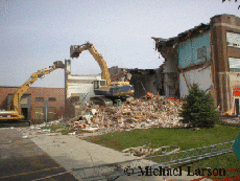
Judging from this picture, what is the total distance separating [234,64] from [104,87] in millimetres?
12418

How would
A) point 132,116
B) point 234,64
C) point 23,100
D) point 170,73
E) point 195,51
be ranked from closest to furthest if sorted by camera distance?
point 132,116, point 234,64, point 195,51, point 170,73, point 23,100

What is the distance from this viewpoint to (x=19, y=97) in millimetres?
22344

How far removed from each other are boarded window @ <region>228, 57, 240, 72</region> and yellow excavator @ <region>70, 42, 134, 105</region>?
939 centimetres

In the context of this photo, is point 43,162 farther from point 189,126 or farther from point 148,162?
point 189,126

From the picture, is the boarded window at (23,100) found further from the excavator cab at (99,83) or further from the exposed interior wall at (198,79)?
the exposed interior wall at (198,79)

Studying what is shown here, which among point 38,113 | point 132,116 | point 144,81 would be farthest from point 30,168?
point 38,113

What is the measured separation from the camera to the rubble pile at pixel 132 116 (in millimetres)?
13914

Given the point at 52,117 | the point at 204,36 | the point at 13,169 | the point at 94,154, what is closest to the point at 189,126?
the point at 94,154

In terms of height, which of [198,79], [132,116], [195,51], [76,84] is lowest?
[132,116]

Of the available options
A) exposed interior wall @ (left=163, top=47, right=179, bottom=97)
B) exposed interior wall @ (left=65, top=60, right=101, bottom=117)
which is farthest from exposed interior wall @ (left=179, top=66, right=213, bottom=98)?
exposed interior wall @ (left=65, top=60, right=101, bottom=117)

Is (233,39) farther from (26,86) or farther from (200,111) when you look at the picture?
(26,86)

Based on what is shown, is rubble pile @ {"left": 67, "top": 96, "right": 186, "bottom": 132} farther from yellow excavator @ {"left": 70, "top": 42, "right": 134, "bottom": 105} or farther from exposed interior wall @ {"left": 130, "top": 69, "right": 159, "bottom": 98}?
exposed interior wall @ {"left": 130, "top": 69, "right": 159, "bottom": 98}

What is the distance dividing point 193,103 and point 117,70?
1653cm

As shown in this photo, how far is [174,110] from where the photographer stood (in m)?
17.3
